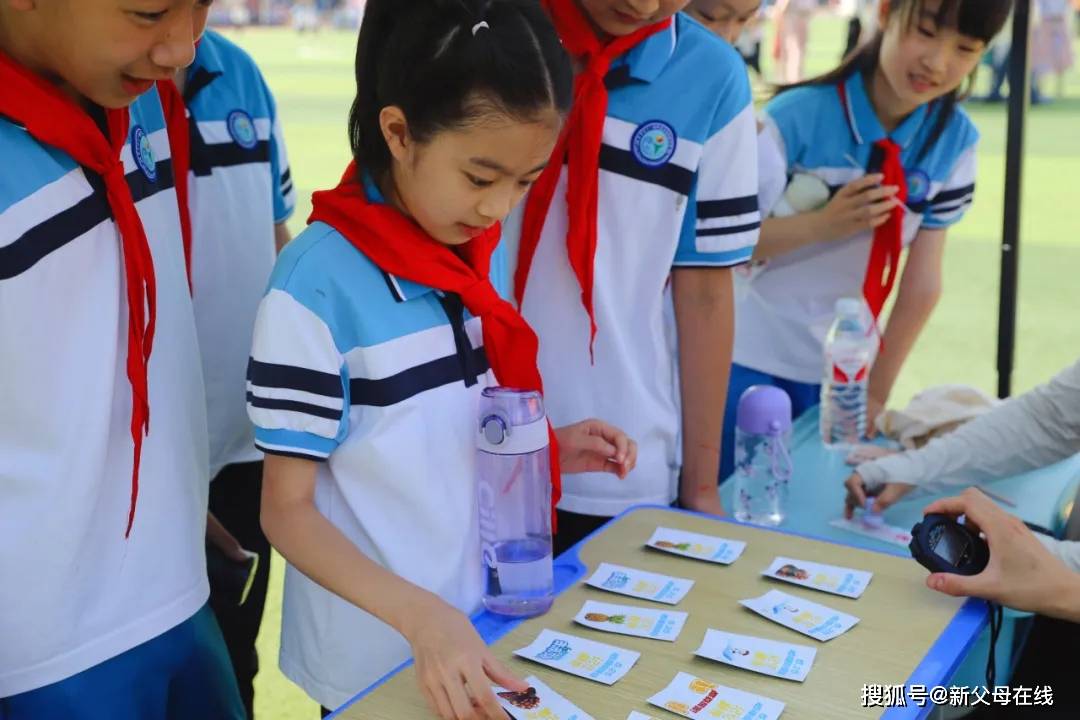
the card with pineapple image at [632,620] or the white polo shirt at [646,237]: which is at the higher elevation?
the white polo shirt at [646,237]

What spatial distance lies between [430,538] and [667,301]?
66 centimetres

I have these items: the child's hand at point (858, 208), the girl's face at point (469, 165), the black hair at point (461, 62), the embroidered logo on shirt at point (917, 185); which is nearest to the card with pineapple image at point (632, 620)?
the girl's face at point (469, 165)

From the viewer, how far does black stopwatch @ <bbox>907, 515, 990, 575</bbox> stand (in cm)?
152

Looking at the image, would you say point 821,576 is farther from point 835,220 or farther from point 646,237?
point 835,220

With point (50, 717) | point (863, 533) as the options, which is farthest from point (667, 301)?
point (50, 717)

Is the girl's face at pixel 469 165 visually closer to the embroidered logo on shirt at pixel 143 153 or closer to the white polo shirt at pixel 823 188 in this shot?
the embroidered logo on shirt at pixel 143 153

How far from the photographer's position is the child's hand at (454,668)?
116 centimetres

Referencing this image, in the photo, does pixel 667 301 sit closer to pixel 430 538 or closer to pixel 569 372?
pixel 569 372

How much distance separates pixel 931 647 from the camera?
1380 mm

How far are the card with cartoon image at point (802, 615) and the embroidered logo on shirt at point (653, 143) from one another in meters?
0.68

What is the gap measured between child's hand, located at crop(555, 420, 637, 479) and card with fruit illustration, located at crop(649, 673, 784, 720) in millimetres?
361

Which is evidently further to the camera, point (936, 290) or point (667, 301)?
point (936, 290)

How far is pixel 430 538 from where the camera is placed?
1.43 metres

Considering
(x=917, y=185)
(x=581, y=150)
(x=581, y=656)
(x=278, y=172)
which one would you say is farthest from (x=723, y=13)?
(x=581, y=656)
